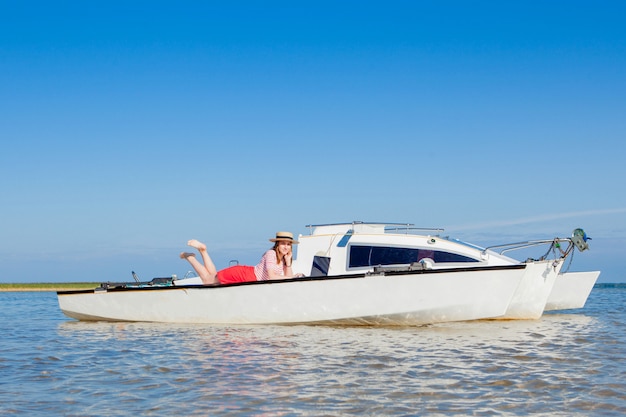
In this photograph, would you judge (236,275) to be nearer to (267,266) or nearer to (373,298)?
(267,266)

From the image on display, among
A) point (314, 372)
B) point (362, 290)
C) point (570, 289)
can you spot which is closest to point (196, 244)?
point (362, 290)

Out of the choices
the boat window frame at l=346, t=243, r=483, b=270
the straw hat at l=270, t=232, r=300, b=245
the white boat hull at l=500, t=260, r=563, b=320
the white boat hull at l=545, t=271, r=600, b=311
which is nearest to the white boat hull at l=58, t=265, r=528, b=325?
the straw hat at l=270, t=232, r=300, b=245

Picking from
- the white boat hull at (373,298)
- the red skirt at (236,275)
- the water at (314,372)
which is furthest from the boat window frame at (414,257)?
the red skirt at (236,275)

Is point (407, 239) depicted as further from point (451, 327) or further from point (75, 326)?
point (75, 326)

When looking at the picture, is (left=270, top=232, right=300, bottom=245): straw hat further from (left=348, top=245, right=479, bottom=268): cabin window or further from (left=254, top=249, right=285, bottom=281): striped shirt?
(left=348, top=245, right=479, bottom=268): cabin window

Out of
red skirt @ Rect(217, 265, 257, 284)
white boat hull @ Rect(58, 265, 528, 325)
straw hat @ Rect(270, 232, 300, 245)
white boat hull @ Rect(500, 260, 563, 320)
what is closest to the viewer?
white boat hull @ Rect(58, 265, 528, 325)

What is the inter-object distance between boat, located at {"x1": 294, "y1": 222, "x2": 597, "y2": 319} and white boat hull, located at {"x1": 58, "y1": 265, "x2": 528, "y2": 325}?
113 cm

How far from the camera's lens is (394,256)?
14.7 m

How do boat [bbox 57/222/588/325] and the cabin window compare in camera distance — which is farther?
the cabin window

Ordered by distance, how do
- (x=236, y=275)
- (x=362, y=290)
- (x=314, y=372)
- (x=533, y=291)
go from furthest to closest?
1. (x=533, y=291)
2. (x=236, y=275)
3. (x=362, y=290)
4. (x=314, y=372)

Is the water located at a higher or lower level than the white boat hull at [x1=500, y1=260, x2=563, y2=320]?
lower

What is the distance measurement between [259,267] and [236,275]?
627 millimetres

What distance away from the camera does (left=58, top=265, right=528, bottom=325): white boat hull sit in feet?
43.2

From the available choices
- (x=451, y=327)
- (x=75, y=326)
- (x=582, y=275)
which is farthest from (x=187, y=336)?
(x=582, y=275)
